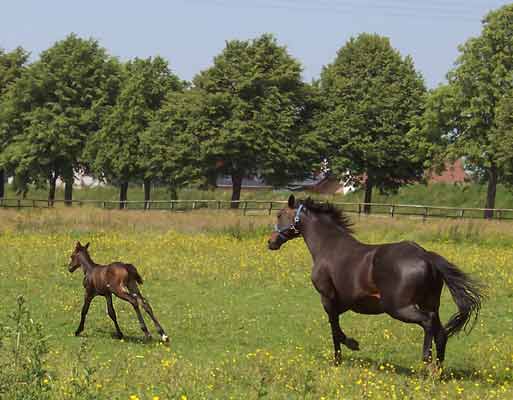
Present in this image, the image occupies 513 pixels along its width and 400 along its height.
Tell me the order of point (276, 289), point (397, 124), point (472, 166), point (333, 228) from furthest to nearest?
point (397, 124), point (472, 166), point (276, 289), point (333, 228)

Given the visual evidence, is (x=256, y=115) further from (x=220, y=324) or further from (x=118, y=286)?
(x=118, y=286)

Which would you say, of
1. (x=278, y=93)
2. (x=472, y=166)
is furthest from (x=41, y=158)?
(x=472, y=166)

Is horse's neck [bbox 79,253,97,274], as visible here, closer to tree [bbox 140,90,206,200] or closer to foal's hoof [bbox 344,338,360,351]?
foal's hoof [bbox 344,338,360,351]

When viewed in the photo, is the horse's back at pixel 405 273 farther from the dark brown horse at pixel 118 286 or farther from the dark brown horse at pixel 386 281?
the dark brown horse at pixel 118 286

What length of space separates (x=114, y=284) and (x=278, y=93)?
133ft

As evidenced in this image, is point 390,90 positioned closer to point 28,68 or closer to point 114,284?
point 28,68

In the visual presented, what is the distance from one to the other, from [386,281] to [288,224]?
8.81 feet

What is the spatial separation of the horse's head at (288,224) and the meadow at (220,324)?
1.80 m

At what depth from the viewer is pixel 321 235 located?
1210cm

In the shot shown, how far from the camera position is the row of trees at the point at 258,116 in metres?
49.9

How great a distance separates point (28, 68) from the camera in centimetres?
6038

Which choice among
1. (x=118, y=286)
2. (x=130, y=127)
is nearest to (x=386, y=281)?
(x=118, y=286)

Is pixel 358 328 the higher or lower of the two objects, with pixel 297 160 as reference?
lower

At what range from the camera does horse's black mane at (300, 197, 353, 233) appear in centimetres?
1224
